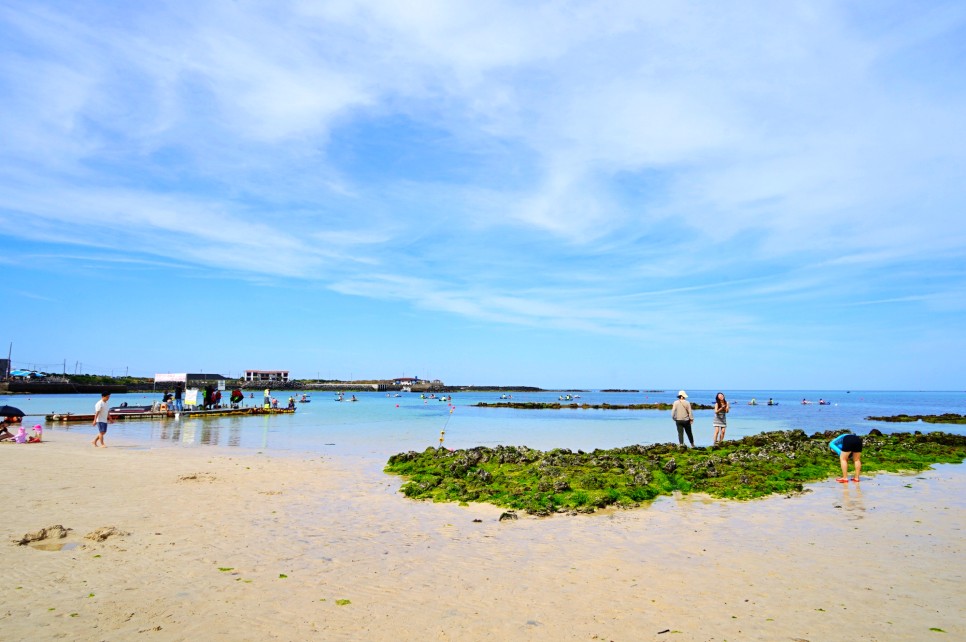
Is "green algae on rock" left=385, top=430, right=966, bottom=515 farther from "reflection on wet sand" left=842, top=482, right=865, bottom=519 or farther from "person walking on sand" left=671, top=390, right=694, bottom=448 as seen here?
"person walking on sand" left=671, top=390, right=694, bottom=448

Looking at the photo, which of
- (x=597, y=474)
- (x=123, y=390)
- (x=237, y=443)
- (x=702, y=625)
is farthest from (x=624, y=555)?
(x=123, y=390)

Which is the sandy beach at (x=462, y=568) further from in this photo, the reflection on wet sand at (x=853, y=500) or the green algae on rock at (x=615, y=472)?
the green algae on rock at (x=615, y=472)

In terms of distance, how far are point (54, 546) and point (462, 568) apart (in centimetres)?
633

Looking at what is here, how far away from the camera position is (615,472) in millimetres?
15977

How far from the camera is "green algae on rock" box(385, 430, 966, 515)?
44.3 ft

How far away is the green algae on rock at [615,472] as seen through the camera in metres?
13.5

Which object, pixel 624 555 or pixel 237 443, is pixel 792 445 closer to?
pixel 624 555

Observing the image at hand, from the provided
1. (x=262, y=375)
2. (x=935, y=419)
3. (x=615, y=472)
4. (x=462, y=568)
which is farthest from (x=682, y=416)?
(x=262, y=375)

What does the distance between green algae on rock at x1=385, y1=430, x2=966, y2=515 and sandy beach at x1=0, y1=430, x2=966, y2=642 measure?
0.77 metres

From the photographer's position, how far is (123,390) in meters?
137

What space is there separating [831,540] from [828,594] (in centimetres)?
320

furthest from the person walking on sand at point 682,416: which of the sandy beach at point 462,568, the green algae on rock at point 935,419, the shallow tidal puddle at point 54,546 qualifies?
the green algae on rock at point 935,419

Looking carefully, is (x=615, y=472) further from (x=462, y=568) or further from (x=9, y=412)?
(x=9, y=412)

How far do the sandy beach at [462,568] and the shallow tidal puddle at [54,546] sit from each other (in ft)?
0.17
